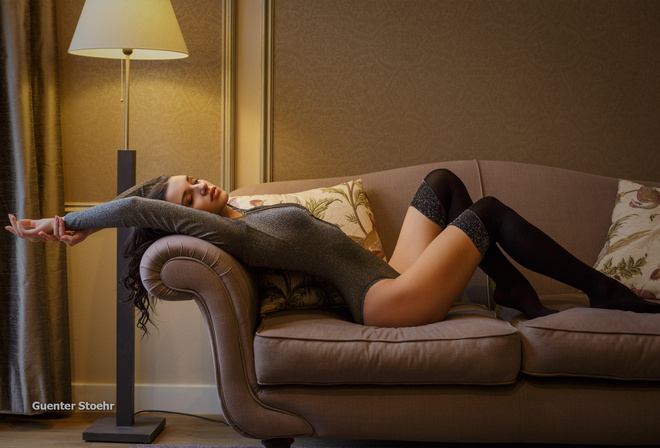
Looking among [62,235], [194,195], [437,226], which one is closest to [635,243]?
[437,226]

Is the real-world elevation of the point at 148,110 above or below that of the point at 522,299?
above

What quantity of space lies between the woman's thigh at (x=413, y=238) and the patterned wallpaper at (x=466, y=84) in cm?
59

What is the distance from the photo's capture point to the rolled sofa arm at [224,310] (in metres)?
1.79

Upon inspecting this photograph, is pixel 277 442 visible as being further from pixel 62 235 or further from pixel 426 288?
pixel 62 235

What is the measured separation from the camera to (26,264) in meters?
2.44

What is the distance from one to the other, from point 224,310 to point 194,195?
0.41m

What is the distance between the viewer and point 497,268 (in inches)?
84.3

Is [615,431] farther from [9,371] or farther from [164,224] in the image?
[9,371]

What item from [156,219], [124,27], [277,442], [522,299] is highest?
[124,27]

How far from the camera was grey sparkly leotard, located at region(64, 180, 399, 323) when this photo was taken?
6.02 feet

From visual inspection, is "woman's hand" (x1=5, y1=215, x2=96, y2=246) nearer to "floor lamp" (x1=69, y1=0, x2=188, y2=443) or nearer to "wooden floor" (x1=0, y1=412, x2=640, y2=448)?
"floor lamp" (x1=69, y1=0, x2=188, y2=443)

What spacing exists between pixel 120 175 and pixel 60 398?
0.97 metres

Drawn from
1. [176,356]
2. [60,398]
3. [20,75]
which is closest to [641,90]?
[176,356]

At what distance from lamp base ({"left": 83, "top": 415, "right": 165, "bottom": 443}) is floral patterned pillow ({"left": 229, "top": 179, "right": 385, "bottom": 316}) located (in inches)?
27.4
